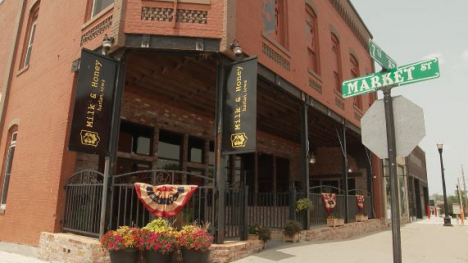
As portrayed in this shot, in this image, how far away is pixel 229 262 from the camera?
291 inches

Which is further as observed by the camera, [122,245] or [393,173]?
[122,245]

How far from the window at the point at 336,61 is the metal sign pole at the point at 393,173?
11888 mm

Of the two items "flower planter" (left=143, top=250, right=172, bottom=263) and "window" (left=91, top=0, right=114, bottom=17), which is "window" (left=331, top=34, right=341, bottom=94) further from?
"flower planter" (left=143, top=250, right=172, bottom=263)

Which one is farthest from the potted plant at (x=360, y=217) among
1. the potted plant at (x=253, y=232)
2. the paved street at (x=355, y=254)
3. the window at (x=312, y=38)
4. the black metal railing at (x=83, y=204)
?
the black metal railing at (x=83, y=204)

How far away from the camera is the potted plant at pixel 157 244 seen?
262 inches

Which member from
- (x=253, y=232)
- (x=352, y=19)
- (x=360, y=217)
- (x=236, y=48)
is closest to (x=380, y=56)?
(x=236, y=48)

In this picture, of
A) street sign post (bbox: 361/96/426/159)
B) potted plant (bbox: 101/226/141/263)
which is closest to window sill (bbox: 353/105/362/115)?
street sign post (bbox: 361/96/426/159)

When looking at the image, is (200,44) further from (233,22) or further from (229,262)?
(229,262)

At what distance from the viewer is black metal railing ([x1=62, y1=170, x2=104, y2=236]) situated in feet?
25.9

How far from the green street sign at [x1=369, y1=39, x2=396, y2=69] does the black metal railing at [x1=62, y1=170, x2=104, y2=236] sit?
A: 6141mm

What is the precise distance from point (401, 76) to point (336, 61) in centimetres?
1261

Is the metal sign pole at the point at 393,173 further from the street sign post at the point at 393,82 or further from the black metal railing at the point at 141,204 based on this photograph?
the black metal railing at the point at 141,204

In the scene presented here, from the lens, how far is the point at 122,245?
6.59 metres

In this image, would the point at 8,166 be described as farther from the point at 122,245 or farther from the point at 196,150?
the point at 122,245
